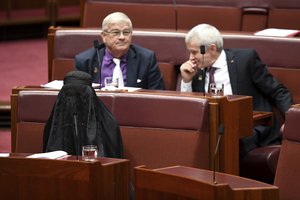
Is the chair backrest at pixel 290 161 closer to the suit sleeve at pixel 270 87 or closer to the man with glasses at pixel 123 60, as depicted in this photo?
the suit sleeve at pixel 270 87

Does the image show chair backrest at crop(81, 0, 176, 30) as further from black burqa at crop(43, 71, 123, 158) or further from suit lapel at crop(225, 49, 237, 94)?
black burqa at crop(43, 71, 123, 158)

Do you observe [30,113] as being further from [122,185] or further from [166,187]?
[166,187]

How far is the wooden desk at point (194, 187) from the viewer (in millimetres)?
1461

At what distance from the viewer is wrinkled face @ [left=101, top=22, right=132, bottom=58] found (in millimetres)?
2279

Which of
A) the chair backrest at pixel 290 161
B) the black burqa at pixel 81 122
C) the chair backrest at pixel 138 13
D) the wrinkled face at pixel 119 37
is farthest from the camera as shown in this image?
the chair backrest at pixel 138 13

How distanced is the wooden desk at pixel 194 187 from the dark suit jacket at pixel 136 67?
2.32 feet

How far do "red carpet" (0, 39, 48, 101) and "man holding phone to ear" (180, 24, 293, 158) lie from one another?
102cm

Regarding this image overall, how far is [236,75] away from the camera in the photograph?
Result: 2.21 metres

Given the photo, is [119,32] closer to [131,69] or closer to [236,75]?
[131,69]

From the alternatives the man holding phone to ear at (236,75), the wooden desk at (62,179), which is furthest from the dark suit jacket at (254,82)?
the wooden desk at (62,179)

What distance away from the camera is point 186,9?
279cm

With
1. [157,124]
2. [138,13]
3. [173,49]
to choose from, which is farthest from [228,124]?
[138,13]

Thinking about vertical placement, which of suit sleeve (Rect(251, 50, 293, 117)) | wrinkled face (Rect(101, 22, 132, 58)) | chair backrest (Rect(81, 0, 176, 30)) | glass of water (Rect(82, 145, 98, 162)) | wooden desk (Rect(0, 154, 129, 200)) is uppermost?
chair backrest (Rect(81, 0, 176, 30))

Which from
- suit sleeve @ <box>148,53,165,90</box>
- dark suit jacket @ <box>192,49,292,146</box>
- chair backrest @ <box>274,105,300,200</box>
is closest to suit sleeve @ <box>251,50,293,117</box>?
dark suit jacket @ <box>192,49,292,146</box>
